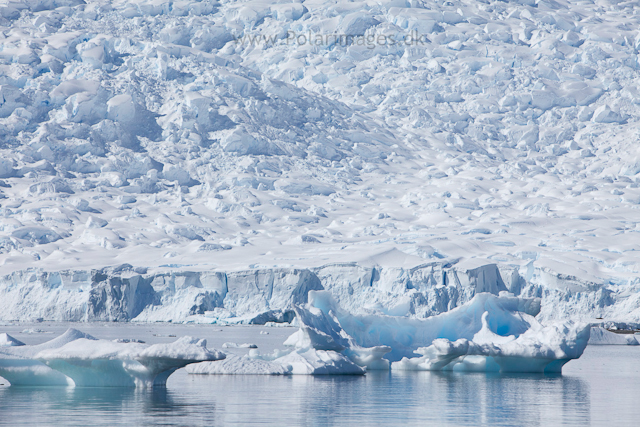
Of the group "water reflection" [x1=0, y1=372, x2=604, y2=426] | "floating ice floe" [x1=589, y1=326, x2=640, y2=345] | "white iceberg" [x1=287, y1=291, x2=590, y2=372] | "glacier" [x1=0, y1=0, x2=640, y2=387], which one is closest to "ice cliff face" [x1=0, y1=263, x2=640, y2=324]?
"glacier" [x1=0, y1=0, x2=640, y2=387]

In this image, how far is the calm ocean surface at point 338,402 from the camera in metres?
11.3

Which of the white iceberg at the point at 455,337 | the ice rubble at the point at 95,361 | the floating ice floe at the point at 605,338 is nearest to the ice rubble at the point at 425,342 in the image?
the white iceberg at the point at 455,337

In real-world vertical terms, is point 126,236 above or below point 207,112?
below

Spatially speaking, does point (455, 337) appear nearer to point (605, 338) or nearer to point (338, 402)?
point (338, 402)

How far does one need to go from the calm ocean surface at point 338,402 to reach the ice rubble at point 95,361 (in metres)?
0.33

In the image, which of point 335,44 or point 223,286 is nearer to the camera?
point 223,286

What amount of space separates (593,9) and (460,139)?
32.5 meters

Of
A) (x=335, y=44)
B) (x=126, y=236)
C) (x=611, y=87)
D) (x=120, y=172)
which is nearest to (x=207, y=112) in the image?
(x=120, y=172)

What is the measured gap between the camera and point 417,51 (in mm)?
80375

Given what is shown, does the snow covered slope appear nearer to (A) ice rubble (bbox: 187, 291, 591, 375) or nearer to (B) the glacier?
(B) the glacier

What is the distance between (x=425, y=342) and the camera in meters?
22.2

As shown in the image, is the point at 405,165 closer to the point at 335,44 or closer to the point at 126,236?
the point at 335,44

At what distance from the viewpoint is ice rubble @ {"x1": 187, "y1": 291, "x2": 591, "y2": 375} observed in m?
18.7

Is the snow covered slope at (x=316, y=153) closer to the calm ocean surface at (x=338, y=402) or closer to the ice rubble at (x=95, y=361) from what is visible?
the calm ocean surface at (x=338, y=402)
